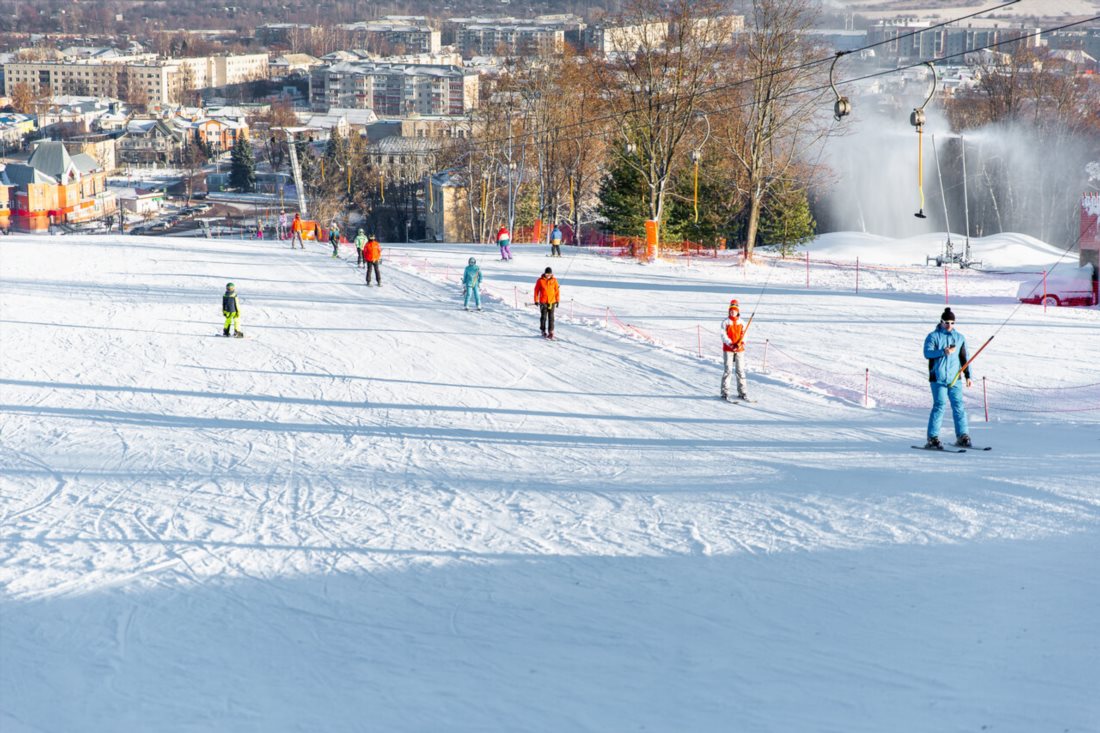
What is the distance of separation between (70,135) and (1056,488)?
13844 cm

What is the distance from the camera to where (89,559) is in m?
8.64

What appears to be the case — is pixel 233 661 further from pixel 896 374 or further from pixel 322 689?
pixel 896 374

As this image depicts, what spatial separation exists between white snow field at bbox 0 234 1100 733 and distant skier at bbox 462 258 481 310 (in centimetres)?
170

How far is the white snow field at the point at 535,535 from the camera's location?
6363mm

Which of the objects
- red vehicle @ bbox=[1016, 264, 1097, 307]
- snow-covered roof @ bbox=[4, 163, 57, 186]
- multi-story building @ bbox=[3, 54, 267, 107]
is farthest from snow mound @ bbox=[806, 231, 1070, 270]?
multi-story building @ bbox=[3, 54, 267, 107]

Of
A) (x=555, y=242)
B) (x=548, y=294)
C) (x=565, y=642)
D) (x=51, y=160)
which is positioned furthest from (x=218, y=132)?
(x=565, y=642)

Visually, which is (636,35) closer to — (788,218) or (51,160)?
(788,218)

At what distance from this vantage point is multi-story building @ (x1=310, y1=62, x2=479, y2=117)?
17100 cm

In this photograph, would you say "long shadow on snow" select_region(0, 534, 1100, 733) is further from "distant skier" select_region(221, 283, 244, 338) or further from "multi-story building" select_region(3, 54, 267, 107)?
"multi-story building" select_region(3, 54, 267, 107)

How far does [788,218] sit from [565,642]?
29.6 metres

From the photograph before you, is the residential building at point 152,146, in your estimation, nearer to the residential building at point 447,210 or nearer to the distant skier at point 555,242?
the residential building at point 447,210

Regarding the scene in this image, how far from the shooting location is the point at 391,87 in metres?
183

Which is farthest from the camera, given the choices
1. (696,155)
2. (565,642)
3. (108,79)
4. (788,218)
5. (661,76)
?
(108,79)

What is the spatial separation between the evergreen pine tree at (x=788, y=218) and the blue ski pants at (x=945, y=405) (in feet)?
78.6
